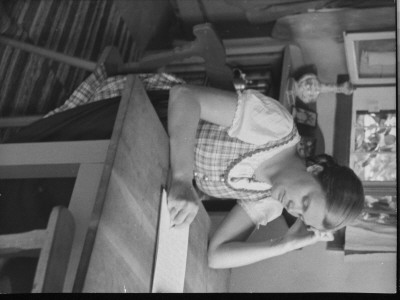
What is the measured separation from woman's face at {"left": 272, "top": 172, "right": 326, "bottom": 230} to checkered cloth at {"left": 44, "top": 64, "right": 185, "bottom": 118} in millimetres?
307

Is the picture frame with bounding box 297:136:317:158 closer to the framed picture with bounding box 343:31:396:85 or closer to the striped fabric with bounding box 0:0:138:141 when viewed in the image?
the framed picture with bounding box 343:31:396:85

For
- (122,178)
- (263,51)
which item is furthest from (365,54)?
(122,178)

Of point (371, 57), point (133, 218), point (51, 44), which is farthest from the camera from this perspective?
point (51, 44)

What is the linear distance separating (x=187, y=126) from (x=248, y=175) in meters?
0.15

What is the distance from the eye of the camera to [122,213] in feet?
3.28

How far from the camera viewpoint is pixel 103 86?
4.24ft

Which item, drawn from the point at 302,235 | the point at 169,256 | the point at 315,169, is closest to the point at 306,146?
the point at 315,169

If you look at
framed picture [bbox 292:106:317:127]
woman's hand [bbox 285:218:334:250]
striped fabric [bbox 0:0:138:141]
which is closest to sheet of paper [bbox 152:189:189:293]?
woman's hand [bbox 285:218:334:250]

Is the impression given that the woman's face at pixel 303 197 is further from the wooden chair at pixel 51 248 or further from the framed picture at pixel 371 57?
the wooden chair at pixel 51 248

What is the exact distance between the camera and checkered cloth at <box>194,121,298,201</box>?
1.15 metres

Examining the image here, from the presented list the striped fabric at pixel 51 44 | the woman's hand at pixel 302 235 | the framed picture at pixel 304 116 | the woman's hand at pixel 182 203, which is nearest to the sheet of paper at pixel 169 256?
the woman's hand at pixel 182 203

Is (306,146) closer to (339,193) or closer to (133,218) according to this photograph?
(339,193)

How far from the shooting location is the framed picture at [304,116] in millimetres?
1203

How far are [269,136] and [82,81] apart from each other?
46 centimetres
